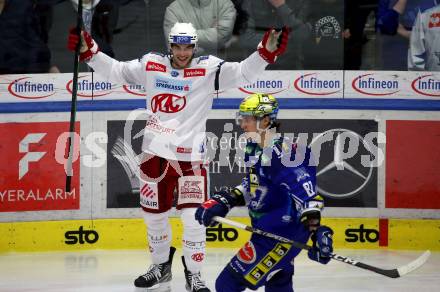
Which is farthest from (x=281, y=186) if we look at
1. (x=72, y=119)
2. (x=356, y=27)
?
(x=356, y=27)

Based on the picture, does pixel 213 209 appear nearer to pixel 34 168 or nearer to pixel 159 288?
pixel 159 288

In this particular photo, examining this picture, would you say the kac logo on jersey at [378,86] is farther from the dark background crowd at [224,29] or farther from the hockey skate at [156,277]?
the hockey skate at [156,277]

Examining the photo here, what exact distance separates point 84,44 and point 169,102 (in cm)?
71

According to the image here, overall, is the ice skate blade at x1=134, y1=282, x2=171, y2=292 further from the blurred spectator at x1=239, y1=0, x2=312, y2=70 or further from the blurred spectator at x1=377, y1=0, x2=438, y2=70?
the blurred spectator at x1=377, y1=0, x2=438, y2=70

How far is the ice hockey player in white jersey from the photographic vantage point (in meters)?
7.33

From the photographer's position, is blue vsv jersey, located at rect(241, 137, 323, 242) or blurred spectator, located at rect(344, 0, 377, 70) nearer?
blue vsv jersey, located at rect(241, 137, 323, 242)

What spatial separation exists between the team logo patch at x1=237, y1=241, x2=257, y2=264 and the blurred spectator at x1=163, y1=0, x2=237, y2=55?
11.5 feet

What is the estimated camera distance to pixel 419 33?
9.12 metres

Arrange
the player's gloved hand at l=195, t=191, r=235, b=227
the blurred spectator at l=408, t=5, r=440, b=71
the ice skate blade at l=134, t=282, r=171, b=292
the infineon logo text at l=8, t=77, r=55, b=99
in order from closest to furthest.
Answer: the player's gloved hand at l=195, t=191, r=235, b=227 → the ice skate blade at l=134, t=282, r=171, b=292 → the infineon logo text at l=8, t=77, r=55, b=99 → the blurred spectator at l=408, t=5, r=440, b=71

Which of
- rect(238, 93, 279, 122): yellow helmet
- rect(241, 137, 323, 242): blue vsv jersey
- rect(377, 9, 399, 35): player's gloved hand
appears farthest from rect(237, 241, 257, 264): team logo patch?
rect(377, 9, 399, 35): player's gloved hand

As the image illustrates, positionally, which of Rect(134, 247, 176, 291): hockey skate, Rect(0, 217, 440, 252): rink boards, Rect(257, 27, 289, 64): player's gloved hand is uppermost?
Rect(257, 27, 289, 64): player's gloved hand

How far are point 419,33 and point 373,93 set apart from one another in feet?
2.19

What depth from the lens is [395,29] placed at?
9109 mm

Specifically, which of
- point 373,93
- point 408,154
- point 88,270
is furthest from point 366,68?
point 88,270
